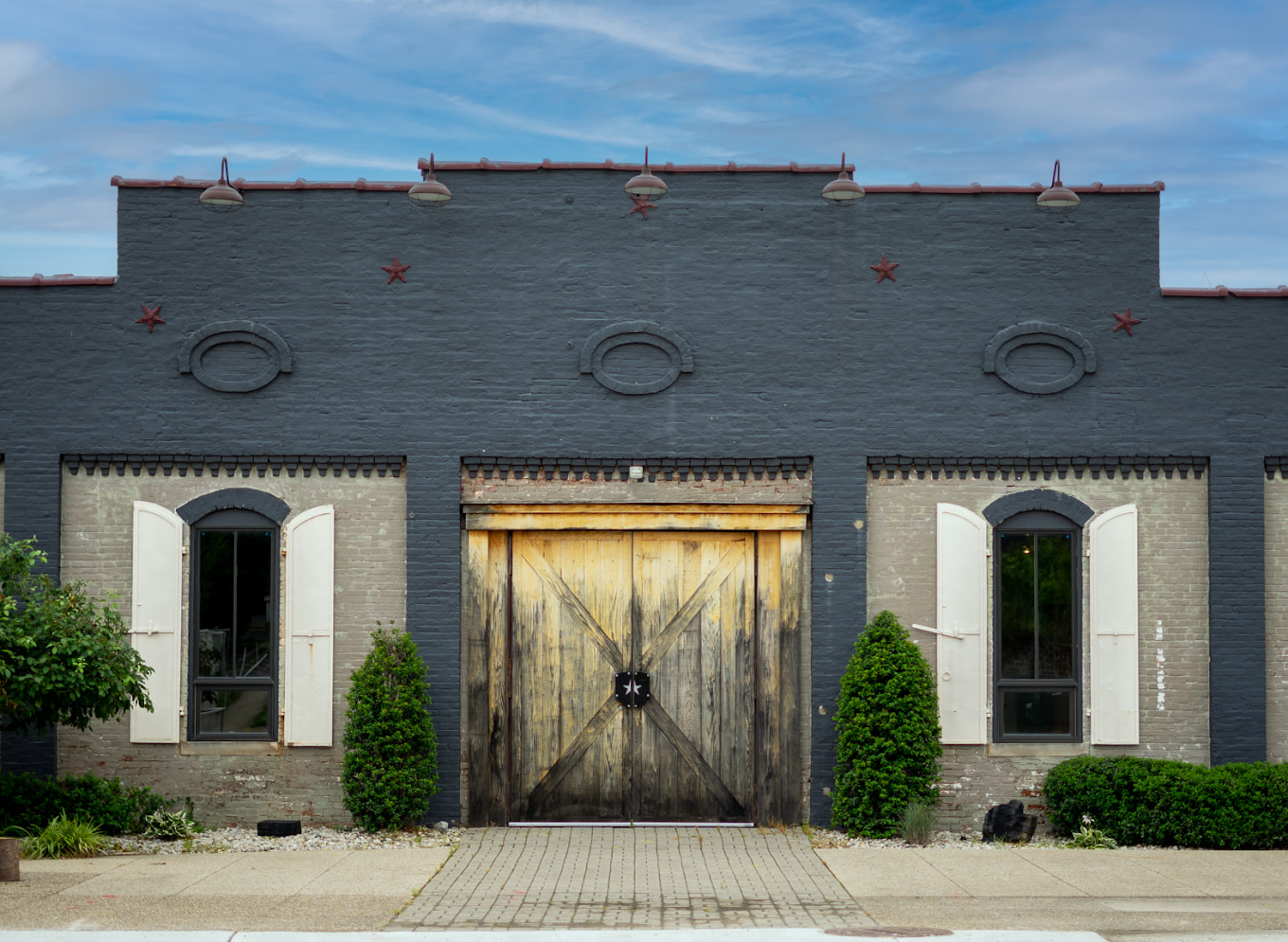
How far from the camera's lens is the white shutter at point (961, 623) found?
452 inches

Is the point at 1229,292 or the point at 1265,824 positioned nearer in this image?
the point at 1265,824

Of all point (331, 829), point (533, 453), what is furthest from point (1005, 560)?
point (331, 829)

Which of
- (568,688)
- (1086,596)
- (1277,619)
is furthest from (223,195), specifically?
(1277,619)

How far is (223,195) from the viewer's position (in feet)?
36.3

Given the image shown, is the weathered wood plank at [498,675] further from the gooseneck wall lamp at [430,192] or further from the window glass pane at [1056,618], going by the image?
the window glass pane at [1056,618]

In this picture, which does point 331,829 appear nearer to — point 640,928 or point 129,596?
Answer: point 129,596

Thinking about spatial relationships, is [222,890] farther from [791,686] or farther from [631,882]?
[791,686]

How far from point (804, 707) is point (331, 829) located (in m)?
4.30

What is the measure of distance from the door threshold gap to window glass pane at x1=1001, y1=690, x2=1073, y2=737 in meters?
2.51

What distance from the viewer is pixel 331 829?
11336 millimetres

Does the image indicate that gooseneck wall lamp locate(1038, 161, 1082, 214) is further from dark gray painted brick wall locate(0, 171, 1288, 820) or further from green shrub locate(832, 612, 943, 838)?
green shrub locate(832, 612, 943, 838)

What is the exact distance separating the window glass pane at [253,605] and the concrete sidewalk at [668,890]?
1.84 m

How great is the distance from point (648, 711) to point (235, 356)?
16.1 ft

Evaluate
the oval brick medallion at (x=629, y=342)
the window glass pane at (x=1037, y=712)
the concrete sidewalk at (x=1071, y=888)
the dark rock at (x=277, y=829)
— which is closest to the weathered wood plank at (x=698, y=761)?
the concrete sidewalk at (x=1071, y=888)
